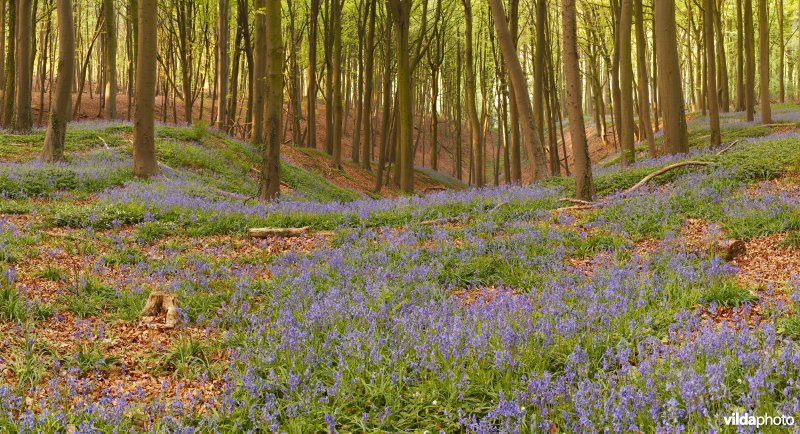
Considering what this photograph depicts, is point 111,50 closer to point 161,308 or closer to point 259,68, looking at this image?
point 259,68

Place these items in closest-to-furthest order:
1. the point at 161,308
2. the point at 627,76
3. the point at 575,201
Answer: the point at 161,308 < the point at 575,201 < the point at 627,76

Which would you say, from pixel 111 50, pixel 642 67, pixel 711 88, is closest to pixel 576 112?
pixel 642 67

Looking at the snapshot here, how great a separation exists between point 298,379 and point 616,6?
26243 millimetres

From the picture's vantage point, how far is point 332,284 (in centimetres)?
673

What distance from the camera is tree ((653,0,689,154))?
15.1m

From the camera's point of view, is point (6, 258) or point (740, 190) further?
point (740, 190)

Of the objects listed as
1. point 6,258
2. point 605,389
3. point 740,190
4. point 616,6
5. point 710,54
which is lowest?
point 605,389

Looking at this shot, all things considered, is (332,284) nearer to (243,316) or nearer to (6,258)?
(243,316)

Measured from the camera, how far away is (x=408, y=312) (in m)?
5.55

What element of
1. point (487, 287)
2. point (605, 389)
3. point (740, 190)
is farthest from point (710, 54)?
point (605, 389)

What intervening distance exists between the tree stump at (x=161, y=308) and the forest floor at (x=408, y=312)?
13 centimetres

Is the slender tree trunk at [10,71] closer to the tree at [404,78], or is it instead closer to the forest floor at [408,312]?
the forest floor at [408,312]

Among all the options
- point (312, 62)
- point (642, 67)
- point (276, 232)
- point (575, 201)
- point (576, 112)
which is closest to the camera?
point (276, 232)

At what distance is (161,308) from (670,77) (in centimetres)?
1562
